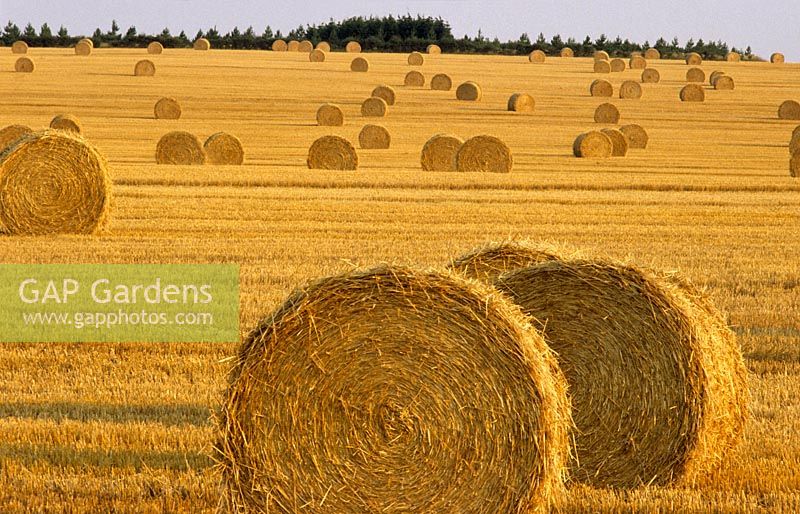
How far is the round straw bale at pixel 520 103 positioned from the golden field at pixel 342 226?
688mm

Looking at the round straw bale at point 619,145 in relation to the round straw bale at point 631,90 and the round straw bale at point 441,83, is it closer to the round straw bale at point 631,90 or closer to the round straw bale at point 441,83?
the round straw bale at point 631,90

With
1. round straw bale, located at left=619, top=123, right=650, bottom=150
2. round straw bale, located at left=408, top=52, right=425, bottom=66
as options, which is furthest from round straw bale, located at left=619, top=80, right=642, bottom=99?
round straw bale, located at left=619, top=123, right=650, bottom=150

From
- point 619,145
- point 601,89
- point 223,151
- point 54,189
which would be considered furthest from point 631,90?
point 54,189

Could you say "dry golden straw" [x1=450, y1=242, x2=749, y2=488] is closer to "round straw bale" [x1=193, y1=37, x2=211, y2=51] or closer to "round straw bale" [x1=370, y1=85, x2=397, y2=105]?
"round straw bale" [x1=370, y1=85, x2=397, y2=105]

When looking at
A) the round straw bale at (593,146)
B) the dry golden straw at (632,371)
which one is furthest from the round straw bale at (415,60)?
the dry golden straw at (632,371)

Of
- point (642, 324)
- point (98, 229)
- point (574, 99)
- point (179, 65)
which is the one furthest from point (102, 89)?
point (642, 324)

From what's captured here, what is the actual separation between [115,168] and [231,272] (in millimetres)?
13112

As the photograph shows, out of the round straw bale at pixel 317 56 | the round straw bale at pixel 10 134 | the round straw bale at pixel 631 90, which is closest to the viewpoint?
the round straw bale at pixel 10 134

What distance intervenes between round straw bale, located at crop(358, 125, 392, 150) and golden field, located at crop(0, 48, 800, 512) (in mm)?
504

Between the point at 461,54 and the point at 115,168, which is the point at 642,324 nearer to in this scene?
the point at 115,168

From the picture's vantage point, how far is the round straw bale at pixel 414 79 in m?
52.8

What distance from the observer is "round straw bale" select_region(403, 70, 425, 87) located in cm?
5275

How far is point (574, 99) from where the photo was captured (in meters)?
50.1

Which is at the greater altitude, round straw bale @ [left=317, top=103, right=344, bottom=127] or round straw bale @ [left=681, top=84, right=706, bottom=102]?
round straw bale @ [left=681, top=84, right=706, bottom=102]
